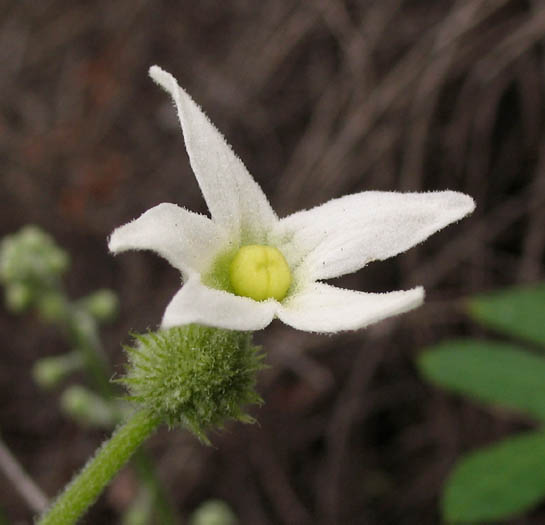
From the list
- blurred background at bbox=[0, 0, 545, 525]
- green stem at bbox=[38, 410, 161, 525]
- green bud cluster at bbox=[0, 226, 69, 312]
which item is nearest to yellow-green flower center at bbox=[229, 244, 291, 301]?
green stem at bbox=[38, 410, 161, 525]

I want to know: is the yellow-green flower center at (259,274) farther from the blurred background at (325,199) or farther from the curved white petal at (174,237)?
the blurred background at (325,199)

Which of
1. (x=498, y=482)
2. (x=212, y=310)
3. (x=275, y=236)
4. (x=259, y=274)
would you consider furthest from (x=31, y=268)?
(x=498, y=482)

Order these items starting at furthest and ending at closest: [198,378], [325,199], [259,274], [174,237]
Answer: [325,199], [259,274], [198,378], [174,237]

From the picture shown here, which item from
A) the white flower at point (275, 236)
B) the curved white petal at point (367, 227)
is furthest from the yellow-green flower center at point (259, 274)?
the curved white petal at point (367, 227)

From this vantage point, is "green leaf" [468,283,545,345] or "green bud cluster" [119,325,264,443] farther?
"green leaf" [468,283,545,345]

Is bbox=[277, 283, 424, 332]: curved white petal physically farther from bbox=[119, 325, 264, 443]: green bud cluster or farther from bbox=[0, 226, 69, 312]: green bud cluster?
bbox=[0, 226, 69, 312]: green bud cluster

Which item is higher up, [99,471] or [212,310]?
[212,310]

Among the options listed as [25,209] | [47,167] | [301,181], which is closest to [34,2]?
[47,167]

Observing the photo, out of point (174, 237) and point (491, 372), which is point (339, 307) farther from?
point (491, 372)
